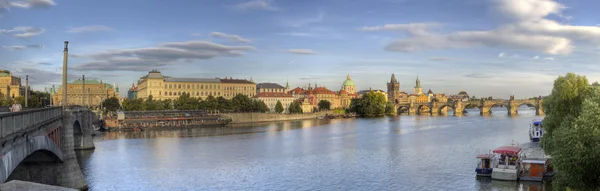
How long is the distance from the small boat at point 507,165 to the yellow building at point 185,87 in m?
134

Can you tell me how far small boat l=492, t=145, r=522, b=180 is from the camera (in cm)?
3438

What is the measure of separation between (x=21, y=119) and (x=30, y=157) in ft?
26.9

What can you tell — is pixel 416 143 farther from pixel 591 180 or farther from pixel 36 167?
pixel 36 167

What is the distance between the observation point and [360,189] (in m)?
33.6

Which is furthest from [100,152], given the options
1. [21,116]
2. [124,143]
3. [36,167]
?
[21,116]

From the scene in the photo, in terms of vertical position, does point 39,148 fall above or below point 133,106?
below

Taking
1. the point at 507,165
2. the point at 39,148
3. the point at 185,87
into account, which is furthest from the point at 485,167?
the point at 185,87

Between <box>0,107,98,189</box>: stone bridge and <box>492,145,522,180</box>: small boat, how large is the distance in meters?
26.1

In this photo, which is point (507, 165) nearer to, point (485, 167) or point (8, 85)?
point (485, 167)

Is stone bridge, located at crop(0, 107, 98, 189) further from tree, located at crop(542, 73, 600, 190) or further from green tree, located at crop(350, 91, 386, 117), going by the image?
green tree, located at crop(350, 91, 386, 117)

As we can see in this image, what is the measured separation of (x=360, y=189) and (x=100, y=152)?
3124 cm

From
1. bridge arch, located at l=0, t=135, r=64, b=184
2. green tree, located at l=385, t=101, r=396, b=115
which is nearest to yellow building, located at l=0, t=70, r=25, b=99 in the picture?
green tree, located at l=385, t=101, r=396, b=115

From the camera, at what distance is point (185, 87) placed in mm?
164250

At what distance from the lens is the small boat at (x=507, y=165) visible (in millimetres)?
34375
